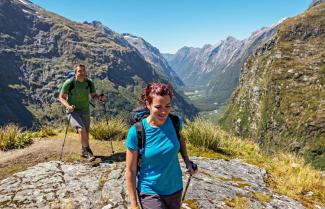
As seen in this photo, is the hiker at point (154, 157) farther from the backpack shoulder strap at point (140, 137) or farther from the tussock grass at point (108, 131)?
the tussock grass at point (108, 131)

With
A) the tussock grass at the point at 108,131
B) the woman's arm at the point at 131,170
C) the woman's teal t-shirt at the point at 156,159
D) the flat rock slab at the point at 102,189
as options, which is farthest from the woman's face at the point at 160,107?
the tussock grass at the point at 108,131

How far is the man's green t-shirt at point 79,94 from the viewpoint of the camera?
9.86 meters

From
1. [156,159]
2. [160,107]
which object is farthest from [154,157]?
[160,107]

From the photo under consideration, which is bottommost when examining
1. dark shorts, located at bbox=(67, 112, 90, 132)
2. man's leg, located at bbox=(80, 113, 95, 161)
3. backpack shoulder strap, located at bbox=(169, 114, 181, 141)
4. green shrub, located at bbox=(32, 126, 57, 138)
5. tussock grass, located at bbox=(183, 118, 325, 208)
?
tussock grass, located at bbox=(183, 118, 325, 208)

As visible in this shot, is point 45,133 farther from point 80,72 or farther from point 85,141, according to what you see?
point 80,72

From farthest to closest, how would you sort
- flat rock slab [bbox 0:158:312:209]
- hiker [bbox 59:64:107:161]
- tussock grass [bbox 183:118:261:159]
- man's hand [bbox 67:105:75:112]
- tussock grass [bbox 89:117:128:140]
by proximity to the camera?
tussock grass [bbox 89:117:128:140], tussock grass [bbox 183:118:261:159], hiker [bbox 59:64:107:161], man's hand [bbox 67:105:75:112], flat rock slab [bbox 0:158:312:209]

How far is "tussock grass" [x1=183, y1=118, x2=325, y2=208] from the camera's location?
8.82 m

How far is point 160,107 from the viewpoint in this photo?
4.23 meters

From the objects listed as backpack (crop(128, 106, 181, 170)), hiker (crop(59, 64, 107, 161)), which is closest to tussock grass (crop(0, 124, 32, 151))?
hiker (crop(59, 64, 107, 161))

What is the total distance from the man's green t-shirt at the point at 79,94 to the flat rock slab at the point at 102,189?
1902 mm

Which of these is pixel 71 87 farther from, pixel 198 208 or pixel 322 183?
pixel 322 183

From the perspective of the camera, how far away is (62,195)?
701 cm

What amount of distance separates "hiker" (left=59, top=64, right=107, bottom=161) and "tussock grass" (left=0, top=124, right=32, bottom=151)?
12.2 feet

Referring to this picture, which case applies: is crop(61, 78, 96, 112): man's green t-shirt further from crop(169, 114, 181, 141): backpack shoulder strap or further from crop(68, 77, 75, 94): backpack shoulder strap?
crop(169, 114, 181, 141): backpack shoulder strap
